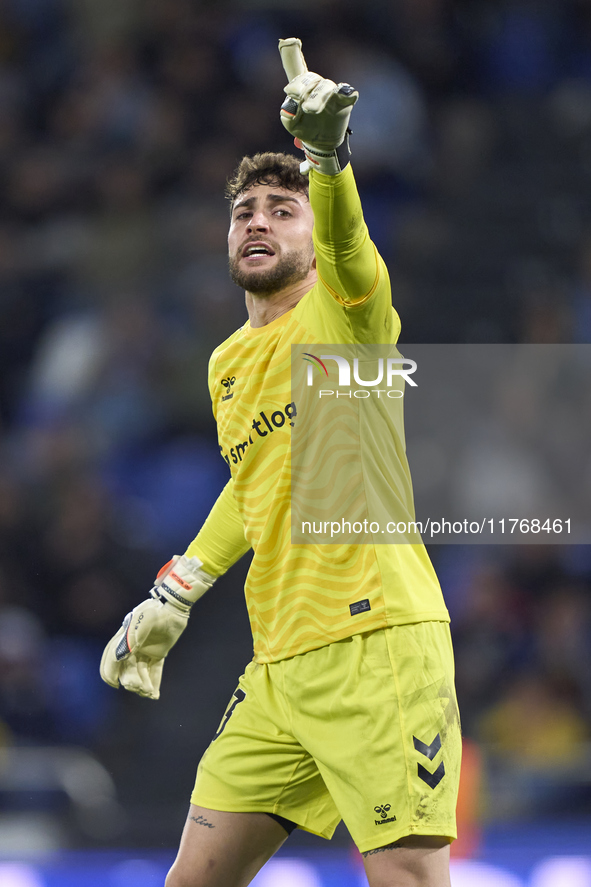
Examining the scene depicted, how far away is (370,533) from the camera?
2.18 meters

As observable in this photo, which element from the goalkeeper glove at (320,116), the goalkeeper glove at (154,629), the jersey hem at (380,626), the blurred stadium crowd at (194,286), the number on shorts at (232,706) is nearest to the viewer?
the goalkeeper glove at (320,116)

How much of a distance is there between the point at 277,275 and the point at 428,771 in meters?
1.25

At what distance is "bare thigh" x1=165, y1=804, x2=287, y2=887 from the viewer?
225 centimetres

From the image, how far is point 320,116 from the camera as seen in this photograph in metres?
1.91

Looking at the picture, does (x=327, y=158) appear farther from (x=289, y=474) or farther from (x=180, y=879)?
(x=180, y=879)

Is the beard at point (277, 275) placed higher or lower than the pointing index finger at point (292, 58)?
lower

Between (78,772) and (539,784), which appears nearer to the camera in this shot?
(539,784)

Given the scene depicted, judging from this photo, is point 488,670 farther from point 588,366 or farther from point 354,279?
point 354,279

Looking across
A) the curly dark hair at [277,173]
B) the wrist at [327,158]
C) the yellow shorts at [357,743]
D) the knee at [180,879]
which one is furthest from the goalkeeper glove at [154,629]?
the wrist at [327,158]

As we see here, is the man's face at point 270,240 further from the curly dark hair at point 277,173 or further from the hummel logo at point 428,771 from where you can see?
the hummel logo at point 428,771

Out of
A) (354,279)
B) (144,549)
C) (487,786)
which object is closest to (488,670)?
(487,786)

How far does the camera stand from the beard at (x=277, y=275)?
Result: 8.26 ft

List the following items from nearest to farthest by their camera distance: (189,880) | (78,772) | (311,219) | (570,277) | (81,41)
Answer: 1. (189,880)
2. (311,219)
3. (78,772)
4. (570,277)
5. (81,41)

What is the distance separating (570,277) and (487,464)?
1339 mm
